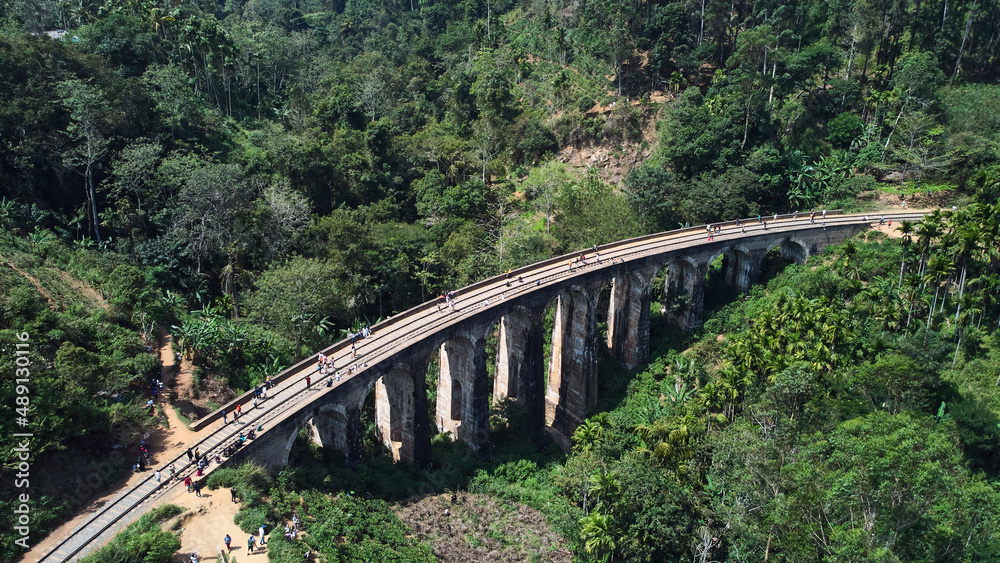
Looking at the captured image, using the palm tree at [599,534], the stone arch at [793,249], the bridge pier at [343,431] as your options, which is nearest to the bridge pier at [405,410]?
the bridge pier at [343,431]

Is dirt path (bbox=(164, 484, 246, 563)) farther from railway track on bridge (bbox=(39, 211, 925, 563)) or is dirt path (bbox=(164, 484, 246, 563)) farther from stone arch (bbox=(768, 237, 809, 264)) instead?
stone arch (bbox=(768, 237, 809, 264))

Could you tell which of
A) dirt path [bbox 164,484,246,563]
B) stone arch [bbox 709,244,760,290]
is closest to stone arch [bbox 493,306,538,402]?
stone arch [bbox 709,244,760,290]

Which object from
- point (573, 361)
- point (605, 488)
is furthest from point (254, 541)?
point (573, 361)

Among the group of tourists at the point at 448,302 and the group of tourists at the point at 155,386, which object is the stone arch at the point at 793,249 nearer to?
the group of tourists at the point at 448,302

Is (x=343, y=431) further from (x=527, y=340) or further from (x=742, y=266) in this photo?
(x=742, y=266)

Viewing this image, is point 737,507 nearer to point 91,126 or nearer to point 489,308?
point 489,308

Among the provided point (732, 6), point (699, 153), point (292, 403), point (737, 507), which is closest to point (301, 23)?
point (732, 6)
